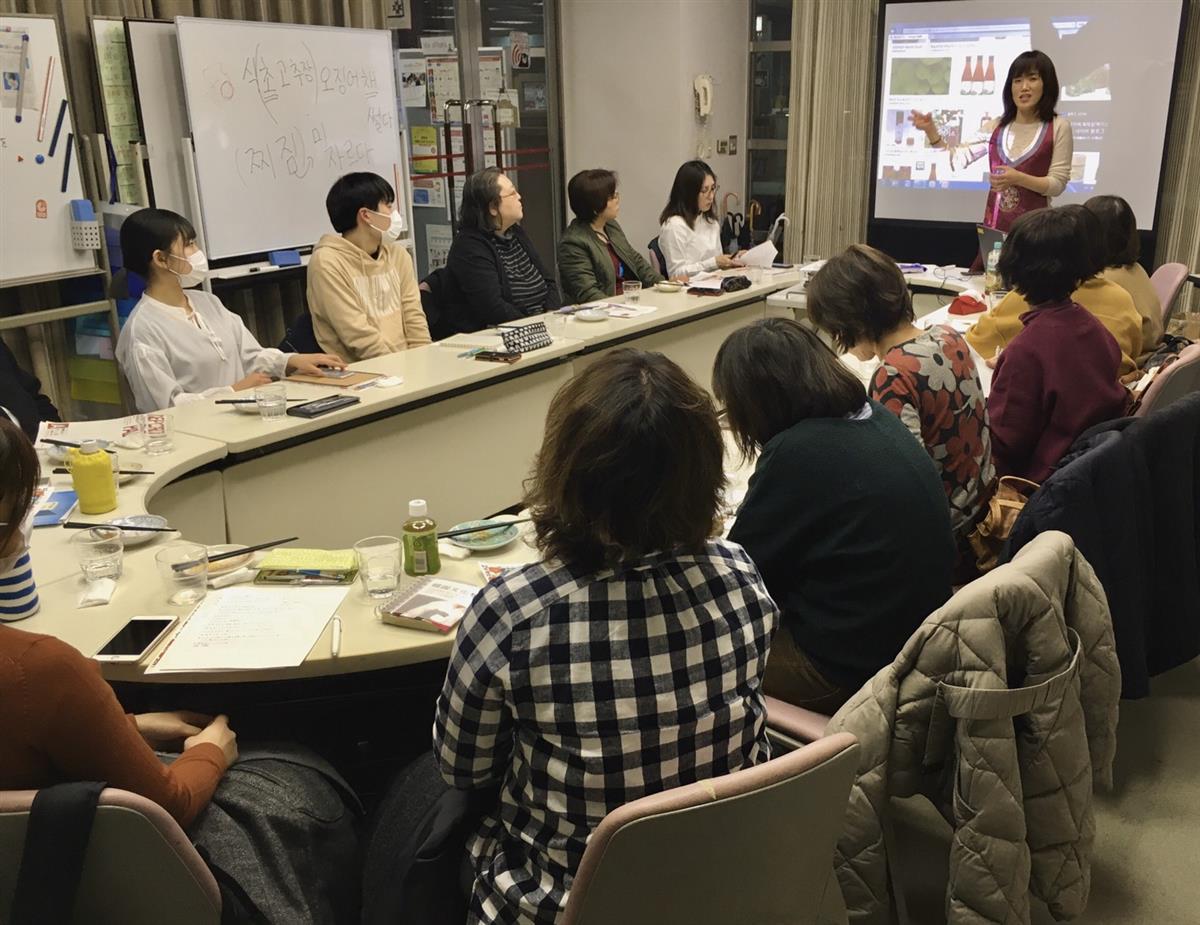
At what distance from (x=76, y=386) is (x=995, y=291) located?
3.83 meters

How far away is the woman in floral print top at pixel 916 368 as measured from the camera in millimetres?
2236

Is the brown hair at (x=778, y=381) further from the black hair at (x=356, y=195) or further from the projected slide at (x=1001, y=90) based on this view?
the projected slide at (x=1001, y=90)

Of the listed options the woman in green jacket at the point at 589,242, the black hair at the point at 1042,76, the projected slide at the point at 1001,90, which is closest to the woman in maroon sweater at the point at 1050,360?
the black hair at the point at 1042,76

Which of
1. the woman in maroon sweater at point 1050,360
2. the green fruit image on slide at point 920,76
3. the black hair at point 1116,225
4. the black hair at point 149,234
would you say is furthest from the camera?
the green fruit image on slide at point 920,76

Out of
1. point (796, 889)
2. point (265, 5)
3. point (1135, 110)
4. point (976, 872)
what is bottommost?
point (976, 872)

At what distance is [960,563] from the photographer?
2430mm

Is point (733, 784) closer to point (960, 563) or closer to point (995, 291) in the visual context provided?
point (960, 563)

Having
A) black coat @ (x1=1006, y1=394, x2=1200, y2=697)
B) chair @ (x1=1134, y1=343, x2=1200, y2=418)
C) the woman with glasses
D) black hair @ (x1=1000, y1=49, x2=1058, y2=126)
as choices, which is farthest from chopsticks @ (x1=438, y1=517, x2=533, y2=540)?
black hair @ (x1=1000, y1=49, x2=1058, y2=126)

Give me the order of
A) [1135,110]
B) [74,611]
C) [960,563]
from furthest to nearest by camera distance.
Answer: [1135,110] → [960,563] → [74,611]

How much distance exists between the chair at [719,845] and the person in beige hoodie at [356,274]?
9.62 ft

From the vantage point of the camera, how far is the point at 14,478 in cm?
138

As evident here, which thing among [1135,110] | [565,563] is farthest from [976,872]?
[1135,110]

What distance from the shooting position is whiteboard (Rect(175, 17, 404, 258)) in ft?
14.2

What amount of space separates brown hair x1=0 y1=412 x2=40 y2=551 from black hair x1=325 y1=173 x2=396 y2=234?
8.05ft
